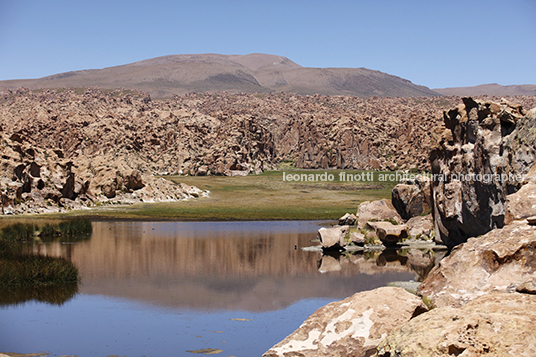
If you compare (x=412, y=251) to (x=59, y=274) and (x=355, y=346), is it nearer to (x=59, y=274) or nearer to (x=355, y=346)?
(x=59, y=274)

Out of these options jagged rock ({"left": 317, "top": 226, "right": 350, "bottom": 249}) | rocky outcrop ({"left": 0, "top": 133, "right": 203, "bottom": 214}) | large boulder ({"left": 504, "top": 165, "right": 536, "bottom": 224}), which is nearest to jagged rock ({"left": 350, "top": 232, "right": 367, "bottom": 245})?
jagged rock ({"left": 317, "top": 226, "right": 350, "bottom": 249})

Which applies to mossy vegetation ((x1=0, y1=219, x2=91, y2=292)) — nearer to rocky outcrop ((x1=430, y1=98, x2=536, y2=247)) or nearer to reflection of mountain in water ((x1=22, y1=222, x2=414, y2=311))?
reflection of mountain in water ((x1=22, y1=222, x2=414, y2=311))

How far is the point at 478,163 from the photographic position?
24500 millimetres

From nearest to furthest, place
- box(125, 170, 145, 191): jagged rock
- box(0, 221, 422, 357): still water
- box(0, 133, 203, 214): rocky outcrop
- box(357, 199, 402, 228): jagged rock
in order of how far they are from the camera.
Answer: box(0, 221, 422, 357): still water
box(357, 199, 402, 228): jagged rock
box(0, 133, 203, 214): rocky outcrop
box(125, 170, 145, 191): jagged rock

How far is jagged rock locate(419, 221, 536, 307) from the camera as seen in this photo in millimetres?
11953

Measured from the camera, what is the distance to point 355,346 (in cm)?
1121

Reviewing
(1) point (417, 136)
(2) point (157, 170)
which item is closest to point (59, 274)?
(2) point (157, 170)

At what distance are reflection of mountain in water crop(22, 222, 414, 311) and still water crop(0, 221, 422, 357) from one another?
48mm

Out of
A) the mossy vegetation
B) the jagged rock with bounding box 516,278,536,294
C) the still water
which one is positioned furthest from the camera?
the mossy vegetation

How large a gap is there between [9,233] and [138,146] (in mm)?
96754

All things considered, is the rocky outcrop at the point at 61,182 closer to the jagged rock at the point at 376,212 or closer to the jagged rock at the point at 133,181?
the jagged rock at the point at 133,181

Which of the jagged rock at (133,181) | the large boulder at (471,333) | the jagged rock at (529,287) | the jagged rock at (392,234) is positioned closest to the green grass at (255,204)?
the jagged rock at (133,181)

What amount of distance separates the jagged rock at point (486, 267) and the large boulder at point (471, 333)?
101 inches

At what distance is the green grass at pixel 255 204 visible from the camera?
5934cm
